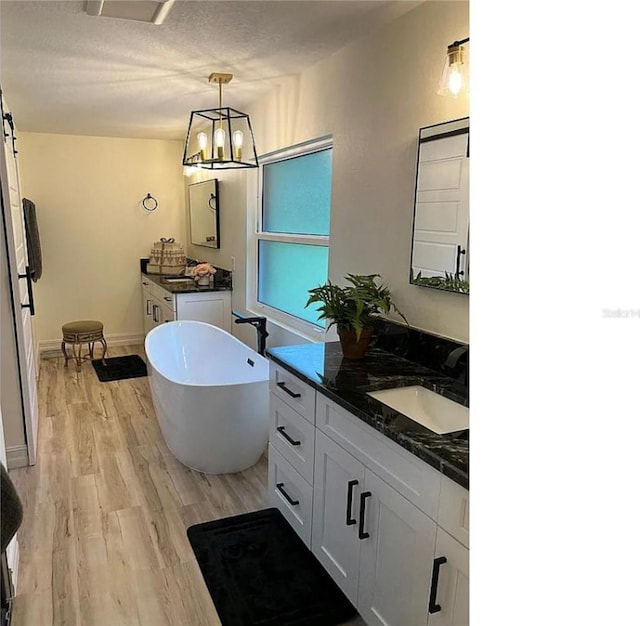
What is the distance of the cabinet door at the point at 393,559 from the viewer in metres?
1.43

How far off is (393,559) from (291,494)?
0.78m

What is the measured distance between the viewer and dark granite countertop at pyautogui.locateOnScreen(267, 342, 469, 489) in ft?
4.44

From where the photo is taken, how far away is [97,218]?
5531 millimetres

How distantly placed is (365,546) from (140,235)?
490 cm

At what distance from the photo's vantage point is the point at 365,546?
170cm

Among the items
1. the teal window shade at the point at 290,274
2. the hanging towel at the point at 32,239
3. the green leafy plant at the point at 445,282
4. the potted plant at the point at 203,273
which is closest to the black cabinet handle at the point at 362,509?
the green leafy plant at the point at 445,282

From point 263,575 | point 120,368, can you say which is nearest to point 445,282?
point 263,575

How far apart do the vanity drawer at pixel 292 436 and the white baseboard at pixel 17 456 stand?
162 centimetres

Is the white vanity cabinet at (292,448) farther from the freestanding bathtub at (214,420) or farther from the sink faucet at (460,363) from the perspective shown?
the sink faucet at (460,363)

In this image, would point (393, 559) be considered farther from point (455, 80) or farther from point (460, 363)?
point (455, 80)

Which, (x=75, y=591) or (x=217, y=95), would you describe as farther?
(x=217, y=95)

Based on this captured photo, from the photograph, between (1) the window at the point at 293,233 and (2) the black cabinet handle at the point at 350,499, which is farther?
(1) the window at the point at 293,233
